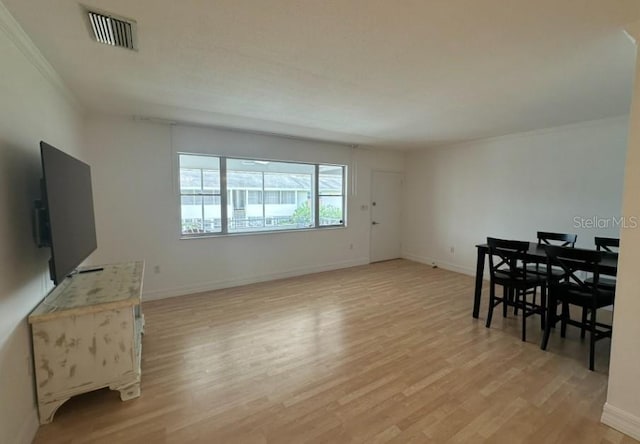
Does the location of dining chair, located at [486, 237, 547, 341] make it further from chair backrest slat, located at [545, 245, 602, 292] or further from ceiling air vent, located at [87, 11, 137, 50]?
ceiling air vent, located at [87, 11, 137, 50]

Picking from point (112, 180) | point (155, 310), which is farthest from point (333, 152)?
point (155, 310)

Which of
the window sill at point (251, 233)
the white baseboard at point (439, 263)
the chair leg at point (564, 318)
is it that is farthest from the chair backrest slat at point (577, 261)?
the window sill at point (251, 233)

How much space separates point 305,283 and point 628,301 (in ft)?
12.3

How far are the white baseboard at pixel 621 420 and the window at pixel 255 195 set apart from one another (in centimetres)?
430

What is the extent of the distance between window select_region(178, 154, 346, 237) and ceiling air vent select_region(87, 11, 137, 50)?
7.71 feet

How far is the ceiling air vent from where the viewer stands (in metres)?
1.71

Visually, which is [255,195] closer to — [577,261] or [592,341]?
[577,261]

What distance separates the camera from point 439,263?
5953 millimetres

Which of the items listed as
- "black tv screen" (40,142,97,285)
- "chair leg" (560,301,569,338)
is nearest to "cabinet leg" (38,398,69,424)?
"black tv screen" (40,142,97,285)

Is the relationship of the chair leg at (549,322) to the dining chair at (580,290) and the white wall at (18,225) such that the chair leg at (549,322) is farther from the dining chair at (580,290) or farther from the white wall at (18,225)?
the white wall at (18,225)

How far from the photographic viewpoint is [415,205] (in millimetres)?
6457

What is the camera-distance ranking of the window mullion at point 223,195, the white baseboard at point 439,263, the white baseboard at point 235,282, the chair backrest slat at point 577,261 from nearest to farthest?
the chair backrest slat at point 577,261 → the white baseboard at point 235,282 → the window mullion at point 223,195 → the white baseboard at point 439,263

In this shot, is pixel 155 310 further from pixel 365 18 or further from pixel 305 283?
pixel 365 18

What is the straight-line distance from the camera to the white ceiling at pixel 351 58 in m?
1.62
